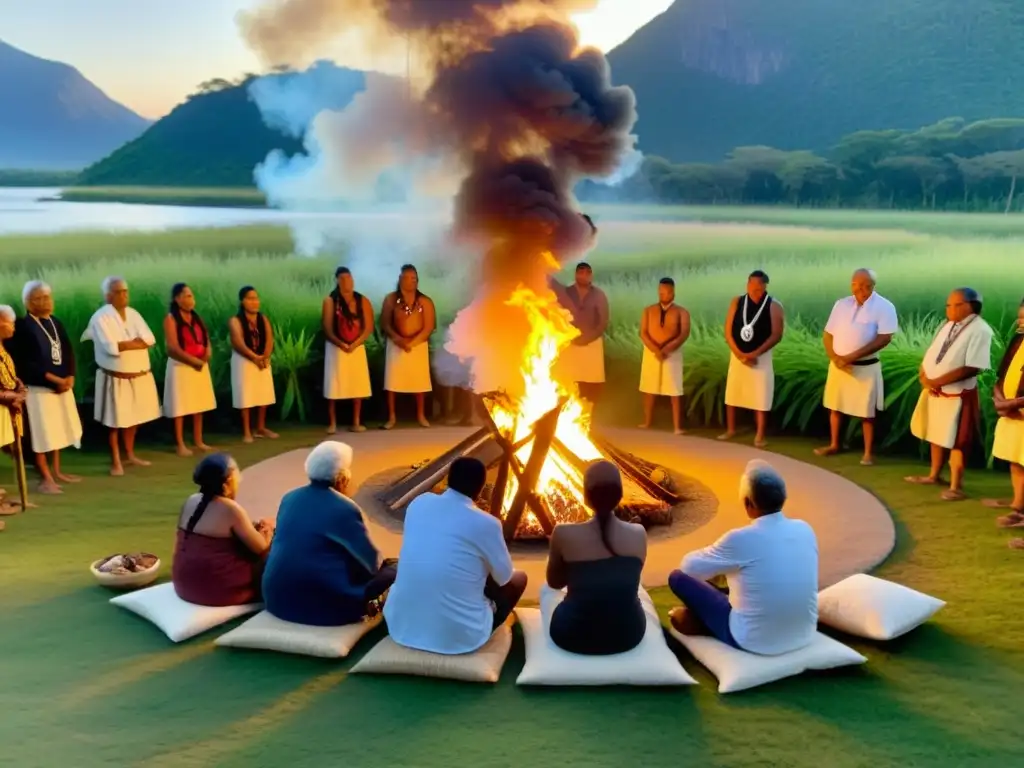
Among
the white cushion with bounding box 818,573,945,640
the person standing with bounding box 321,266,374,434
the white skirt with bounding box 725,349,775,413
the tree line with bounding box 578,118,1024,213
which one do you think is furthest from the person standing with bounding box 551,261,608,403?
the white cushion with bounding box 818,573,945,640

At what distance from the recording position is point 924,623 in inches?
196

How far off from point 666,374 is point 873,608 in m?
4.98

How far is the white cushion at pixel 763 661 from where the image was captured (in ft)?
13.8

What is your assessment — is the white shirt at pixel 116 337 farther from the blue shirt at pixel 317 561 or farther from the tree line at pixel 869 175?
the tree line at pixel 869 175

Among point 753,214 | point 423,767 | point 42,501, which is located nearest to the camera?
point 423,767

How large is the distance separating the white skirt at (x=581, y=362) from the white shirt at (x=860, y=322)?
8.28 feet

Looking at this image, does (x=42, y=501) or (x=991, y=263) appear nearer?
(x=42, y=501)

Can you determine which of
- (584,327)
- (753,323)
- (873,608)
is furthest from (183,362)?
(873,608)

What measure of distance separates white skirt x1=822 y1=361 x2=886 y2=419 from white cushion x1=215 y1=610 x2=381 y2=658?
18.2 feet

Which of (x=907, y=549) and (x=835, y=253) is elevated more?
(x=835, y=253)

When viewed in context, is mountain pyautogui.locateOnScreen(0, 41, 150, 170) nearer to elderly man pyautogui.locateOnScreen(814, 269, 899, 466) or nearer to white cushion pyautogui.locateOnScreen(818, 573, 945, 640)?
elderly man pyautogui.locateOnScreen(814, 269, 899, 466)

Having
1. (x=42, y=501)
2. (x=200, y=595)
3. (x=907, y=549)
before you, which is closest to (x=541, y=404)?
(x=907, y=549)

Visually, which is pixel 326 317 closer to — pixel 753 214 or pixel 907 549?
pixel 907 549

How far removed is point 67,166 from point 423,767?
11.1 metres
